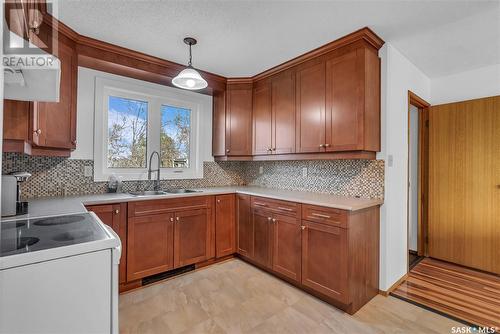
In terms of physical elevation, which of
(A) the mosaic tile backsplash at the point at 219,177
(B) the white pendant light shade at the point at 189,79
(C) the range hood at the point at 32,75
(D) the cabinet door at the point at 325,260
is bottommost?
(D) the cabinet door at the point at 325,260

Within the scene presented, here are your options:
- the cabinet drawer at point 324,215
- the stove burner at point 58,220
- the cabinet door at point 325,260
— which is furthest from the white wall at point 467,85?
the stove burner at point 58,220

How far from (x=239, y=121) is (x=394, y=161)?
6.33 feet

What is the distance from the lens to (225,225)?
10.3 feet

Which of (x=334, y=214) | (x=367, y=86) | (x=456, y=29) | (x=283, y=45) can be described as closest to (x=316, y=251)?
(x=334, y=214)

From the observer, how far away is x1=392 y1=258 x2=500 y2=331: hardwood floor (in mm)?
2115

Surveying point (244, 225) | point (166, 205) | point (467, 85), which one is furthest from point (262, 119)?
point (467, 85)

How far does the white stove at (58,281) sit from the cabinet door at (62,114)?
104 cm

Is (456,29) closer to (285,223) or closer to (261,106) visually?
(261,106)

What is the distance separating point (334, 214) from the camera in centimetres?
216

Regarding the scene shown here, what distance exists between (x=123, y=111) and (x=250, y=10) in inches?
75.6

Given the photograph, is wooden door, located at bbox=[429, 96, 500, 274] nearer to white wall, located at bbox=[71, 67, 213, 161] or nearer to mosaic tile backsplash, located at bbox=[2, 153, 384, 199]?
mosaic tile backsplash, located at bbox=[2, 153, 384, 199]

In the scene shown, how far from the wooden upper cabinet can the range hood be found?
2143 millimetres

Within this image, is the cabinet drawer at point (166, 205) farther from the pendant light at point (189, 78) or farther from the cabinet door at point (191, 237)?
the pendant light at point (189, 78)

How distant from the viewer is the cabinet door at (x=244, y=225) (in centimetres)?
303
